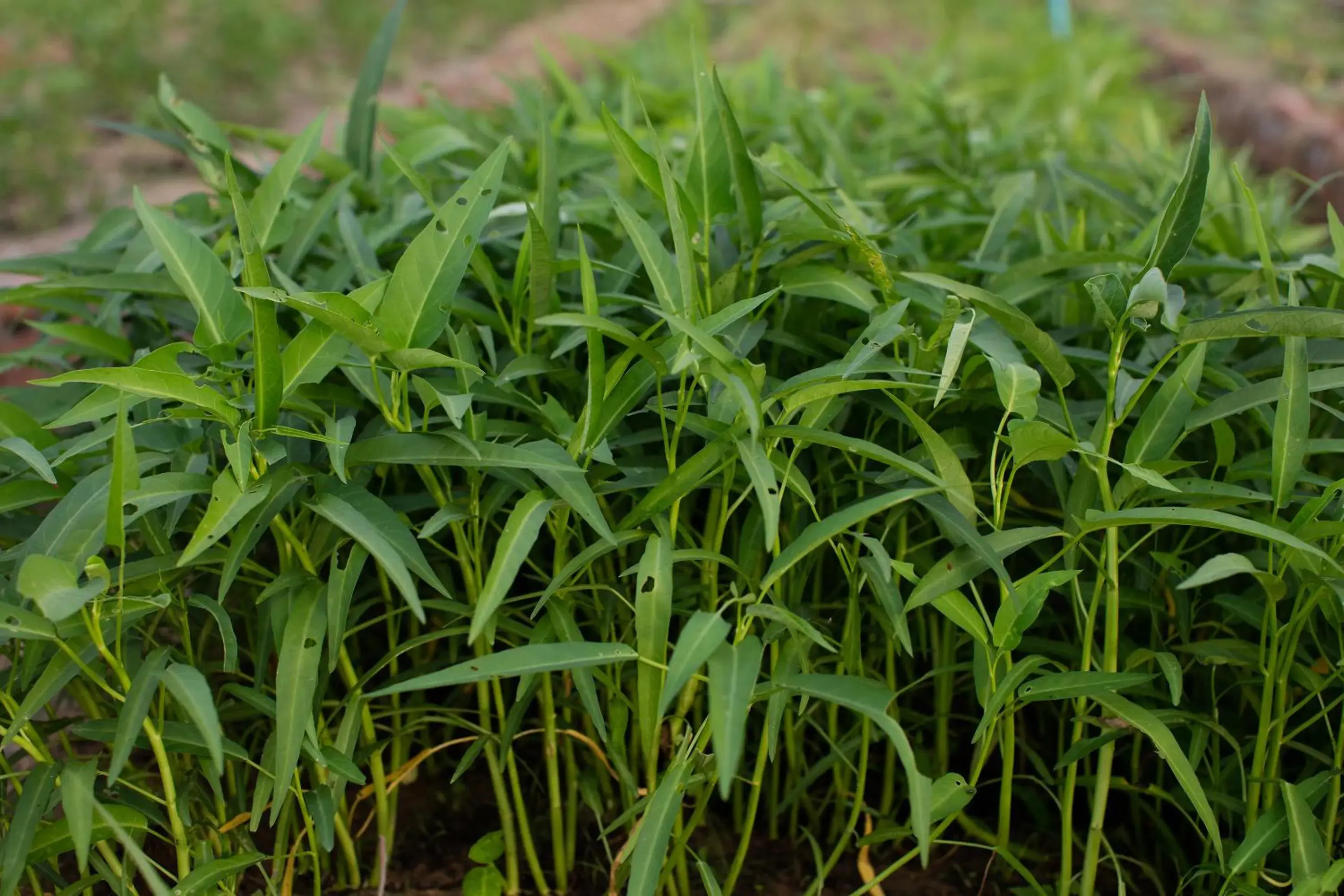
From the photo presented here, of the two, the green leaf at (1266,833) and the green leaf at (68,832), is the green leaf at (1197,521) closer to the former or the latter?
the green leaf at (1266,833)

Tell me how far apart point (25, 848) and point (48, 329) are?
0.58 m

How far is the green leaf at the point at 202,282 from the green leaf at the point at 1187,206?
88 centimetres

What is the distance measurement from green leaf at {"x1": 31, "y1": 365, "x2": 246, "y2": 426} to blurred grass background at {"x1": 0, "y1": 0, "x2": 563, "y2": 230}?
266cm

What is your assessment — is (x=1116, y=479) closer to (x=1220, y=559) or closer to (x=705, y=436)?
(x=1220, y=559)

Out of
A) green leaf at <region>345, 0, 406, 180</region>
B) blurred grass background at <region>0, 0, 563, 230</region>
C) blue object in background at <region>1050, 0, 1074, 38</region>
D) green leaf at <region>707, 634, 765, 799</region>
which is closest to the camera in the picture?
green leaf at <region>707, 634, 765, 799</region>

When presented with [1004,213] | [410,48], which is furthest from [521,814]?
[410,48]

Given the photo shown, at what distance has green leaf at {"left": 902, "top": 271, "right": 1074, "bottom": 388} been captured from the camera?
1.04 m

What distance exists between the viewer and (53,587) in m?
0.87

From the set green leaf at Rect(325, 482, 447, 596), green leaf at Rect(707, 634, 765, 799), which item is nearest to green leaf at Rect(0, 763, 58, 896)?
green leaf at Rect(325, 482, 447, 596)

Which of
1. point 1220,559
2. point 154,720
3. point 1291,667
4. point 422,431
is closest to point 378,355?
point 422,431

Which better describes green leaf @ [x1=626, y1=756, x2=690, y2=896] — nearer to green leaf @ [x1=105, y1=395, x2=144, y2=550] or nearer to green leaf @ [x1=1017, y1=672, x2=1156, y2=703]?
green leaf @ [x1=1017, y1=672, x2=1156, y2=703]

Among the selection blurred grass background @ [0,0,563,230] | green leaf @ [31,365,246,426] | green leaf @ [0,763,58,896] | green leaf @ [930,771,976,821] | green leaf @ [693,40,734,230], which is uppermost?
blurred grass background @ [0,0,563,230]

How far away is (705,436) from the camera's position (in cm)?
111

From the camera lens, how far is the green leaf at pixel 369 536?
90 cm
